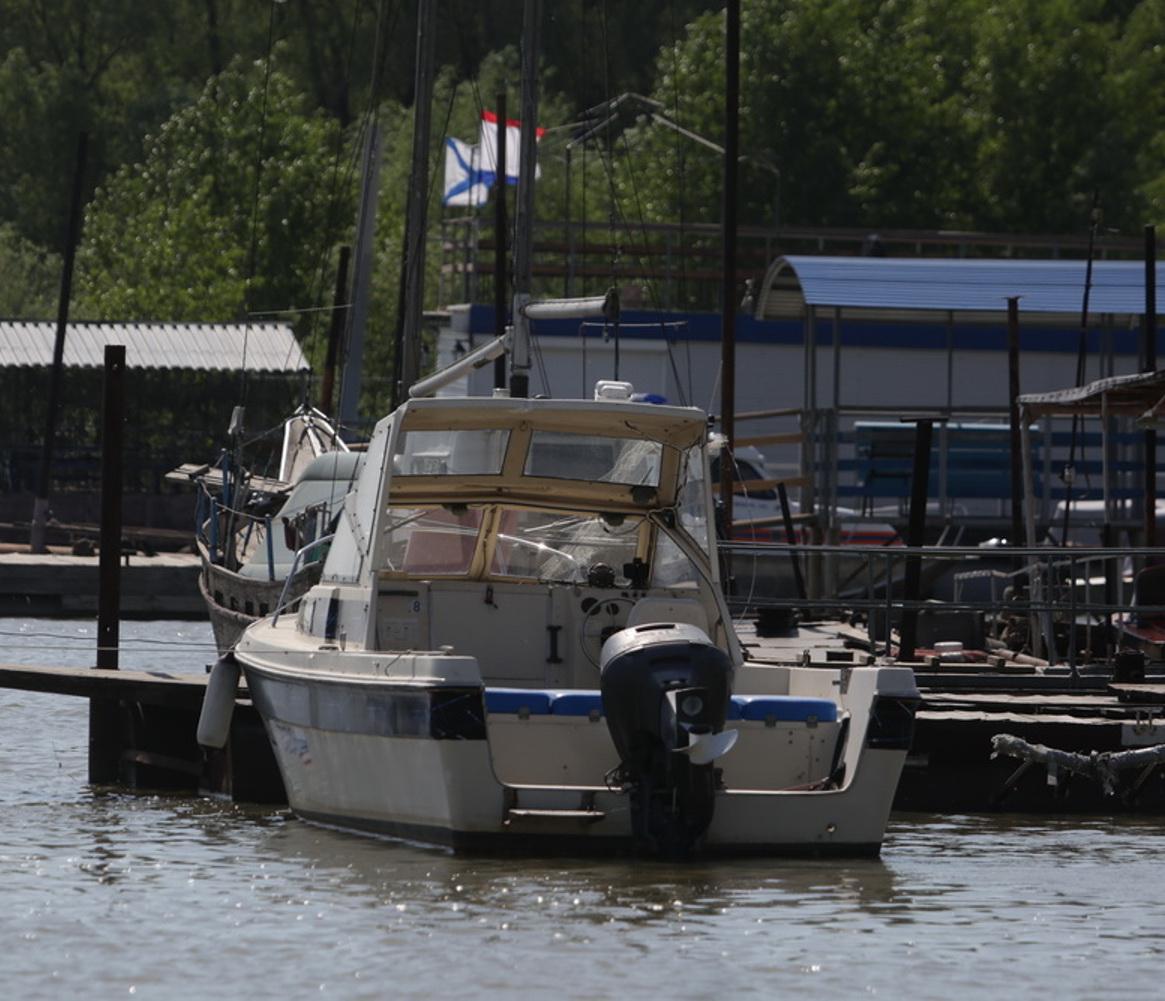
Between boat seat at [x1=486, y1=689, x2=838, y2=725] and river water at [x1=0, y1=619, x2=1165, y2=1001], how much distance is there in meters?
0.85

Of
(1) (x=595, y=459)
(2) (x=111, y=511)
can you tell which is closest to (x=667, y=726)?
(1) (x=595, y=459)

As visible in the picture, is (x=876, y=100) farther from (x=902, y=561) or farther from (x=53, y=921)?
(x=53, y=921)

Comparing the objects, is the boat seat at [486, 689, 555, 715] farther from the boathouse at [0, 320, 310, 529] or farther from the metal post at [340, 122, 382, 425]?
the boathouse at [0, 320, 310, 529]

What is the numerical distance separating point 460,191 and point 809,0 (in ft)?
51.1

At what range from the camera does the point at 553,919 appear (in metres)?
13.0

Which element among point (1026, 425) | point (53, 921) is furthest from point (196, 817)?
point (1026, 425)

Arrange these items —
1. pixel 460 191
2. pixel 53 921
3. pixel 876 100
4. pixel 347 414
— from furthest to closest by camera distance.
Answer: pixel 876 100
pixel 460 191
pixel 347 414
pixel 53 921

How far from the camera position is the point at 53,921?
13.2 meters

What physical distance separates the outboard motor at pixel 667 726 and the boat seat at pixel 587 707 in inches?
17.8

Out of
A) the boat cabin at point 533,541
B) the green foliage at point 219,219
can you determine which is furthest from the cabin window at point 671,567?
the green foliage at point 219,219

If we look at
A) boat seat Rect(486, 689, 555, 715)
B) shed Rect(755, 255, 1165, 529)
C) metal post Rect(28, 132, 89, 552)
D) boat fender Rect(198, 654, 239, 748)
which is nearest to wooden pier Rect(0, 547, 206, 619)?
metal post Rect(28, 132, 89, 552)

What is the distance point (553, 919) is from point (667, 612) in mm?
3834

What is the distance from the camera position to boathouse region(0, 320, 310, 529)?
46.4 m

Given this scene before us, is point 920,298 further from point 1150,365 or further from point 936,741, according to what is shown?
point 936,741
